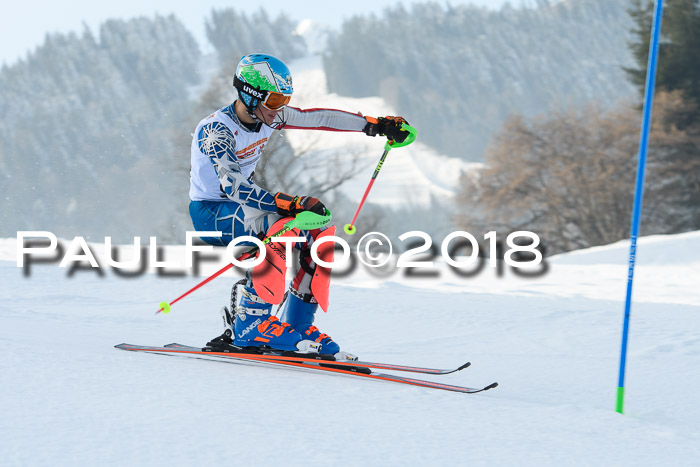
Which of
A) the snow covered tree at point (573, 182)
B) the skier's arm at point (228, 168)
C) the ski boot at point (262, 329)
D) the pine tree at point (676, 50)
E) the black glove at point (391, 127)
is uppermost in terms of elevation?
the pine tree at point (676, 50)

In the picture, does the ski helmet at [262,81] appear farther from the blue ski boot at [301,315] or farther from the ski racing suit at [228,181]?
the blue ski boot at [301,315]

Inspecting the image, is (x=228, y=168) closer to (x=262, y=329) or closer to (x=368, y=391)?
(x=262, y=329)

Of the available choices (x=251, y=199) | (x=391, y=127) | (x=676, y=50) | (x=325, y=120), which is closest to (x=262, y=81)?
(x=251, y=199)

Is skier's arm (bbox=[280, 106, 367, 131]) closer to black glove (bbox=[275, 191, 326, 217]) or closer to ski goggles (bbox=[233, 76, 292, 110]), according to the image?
ski goggles (bbox=[233, 76, 292, 110])

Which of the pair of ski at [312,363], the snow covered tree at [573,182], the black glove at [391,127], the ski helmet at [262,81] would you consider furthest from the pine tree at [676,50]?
the pair of ski at [312,363]

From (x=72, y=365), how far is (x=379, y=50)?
428 feet

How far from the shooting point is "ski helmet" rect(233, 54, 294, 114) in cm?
396

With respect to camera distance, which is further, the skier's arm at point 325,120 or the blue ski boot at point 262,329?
the skier's arm at point 325,120

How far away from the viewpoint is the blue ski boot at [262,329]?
13.4 ft

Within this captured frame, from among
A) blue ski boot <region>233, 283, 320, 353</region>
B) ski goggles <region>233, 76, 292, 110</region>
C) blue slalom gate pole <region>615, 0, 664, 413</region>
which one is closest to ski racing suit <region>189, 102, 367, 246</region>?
ski goggles <region>233, 76, 292, 110</region>

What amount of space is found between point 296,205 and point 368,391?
1.09 metres

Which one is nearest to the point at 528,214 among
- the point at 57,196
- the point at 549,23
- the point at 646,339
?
the point at 646,339

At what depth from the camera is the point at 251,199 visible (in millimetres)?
3842

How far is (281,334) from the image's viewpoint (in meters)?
4.07
